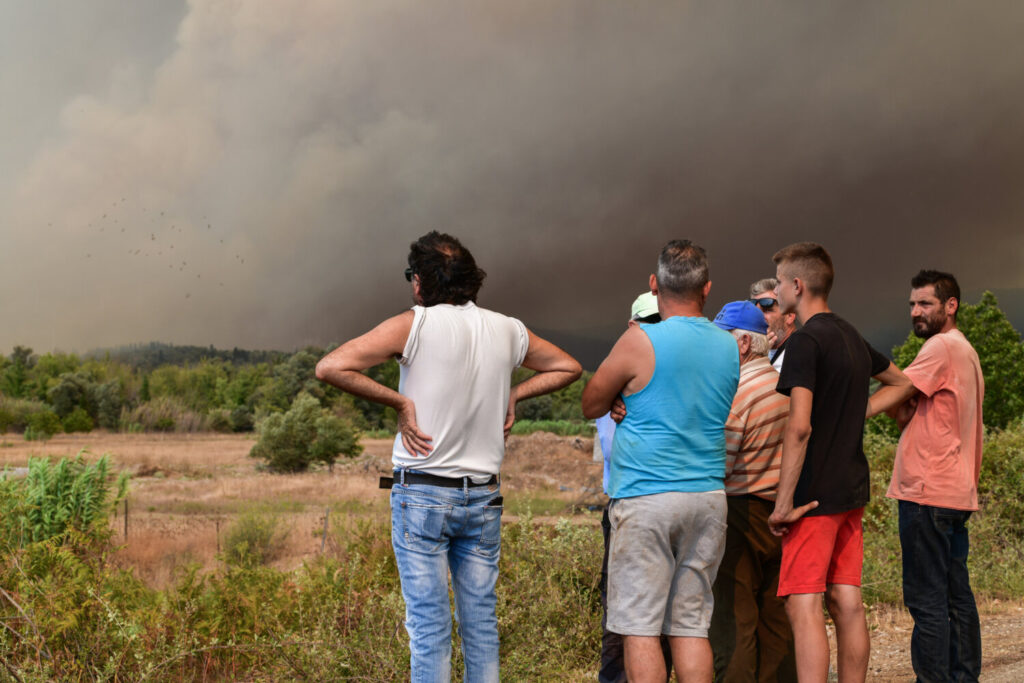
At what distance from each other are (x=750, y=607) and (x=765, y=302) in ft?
4.70

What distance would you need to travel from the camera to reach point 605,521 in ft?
11.1

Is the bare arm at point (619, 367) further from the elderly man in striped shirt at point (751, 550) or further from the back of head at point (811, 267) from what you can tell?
the back of head at point (811, 267)

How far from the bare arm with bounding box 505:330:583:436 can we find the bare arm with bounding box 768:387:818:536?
833 millimetres

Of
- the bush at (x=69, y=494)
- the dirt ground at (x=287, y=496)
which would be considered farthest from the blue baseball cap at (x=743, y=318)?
the bush at (x=69, y=494)

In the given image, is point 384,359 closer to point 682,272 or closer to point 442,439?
point 442,439

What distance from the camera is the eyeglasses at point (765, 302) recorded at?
3.90m

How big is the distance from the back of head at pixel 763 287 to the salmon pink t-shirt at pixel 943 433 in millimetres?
784

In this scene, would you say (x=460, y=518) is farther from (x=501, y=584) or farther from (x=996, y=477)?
(x=996, y=477)

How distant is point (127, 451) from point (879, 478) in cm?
4410

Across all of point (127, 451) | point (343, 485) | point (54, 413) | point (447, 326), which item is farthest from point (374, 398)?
point (54, 413)

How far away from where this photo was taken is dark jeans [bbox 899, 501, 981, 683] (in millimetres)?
3740

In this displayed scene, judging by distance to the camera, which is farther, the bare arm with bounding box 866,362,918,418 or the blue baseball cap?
the bare arm with bounding box 866,362,918,418

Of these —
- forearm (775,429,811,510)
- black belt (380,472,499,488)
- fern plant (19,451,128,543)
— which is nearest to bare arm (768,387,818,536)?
forearm (775,429,811,510)

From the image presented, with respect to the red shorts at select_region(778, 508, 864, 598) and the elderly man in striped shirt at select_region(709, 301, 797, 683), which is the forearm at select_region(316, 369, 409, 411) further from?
the red shorts at select_region(778, 508, 864, 598)
